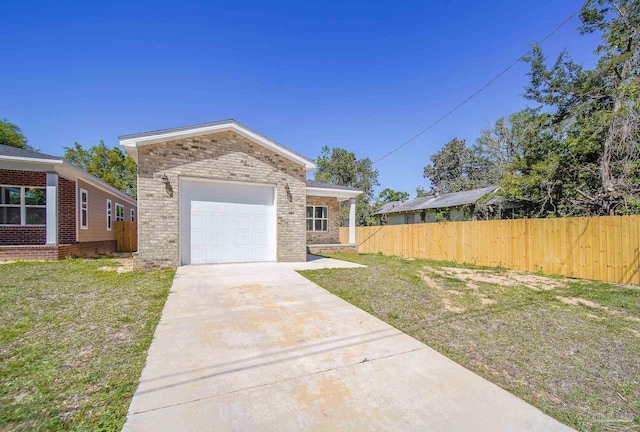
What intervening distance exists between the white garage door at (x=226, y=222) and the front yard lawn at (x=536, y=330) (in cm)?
258

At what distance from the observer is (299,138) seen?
73.5 ft

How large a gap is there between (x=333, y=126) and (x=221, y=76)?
952 centimetres

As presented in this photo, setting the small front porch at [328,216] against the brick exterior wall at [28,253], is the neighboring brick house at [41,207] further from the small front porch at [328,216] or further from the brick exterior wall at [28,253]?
the small front porch at [328,216]

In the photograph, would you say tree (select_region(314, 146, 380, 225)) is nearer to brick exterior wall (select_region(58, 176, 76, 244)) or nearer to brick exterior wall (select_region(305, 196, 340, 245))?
brick exterior wall (select_region(305, 196, 340, 245))

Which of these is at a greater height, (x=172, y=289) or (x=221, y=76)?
(x=221, y=76)

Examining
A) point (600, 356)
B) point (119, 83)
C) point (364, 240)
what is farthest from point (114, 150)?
point (600, 356)

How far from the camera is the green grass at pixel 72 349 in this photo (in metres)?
2.17

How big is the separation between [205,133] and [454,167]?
112 ft

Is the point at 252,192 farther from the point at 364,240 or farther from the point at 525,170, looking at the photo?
the point at 525,170

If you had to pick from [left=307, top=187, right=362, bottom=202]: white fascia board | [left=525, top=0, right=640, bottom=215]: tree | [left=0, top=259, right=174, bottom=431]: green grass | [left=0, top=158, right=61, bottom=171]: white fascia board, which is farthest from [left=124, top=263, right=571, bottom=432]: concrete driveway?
[left=525, top=0, right=640, bottom=215]: tree

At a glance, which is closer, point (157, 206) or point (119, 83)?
point (157, 206)

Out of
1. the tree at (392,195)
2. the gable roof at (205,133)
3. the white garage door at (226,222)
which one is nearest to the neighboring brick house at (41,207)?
the gable roof at (205,133)

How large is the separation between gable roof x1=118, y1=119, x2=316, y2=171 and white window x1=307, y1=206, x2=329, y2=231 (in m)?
5.51

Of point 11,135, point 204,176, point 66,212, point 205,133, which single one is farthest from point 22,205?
point 11,135
